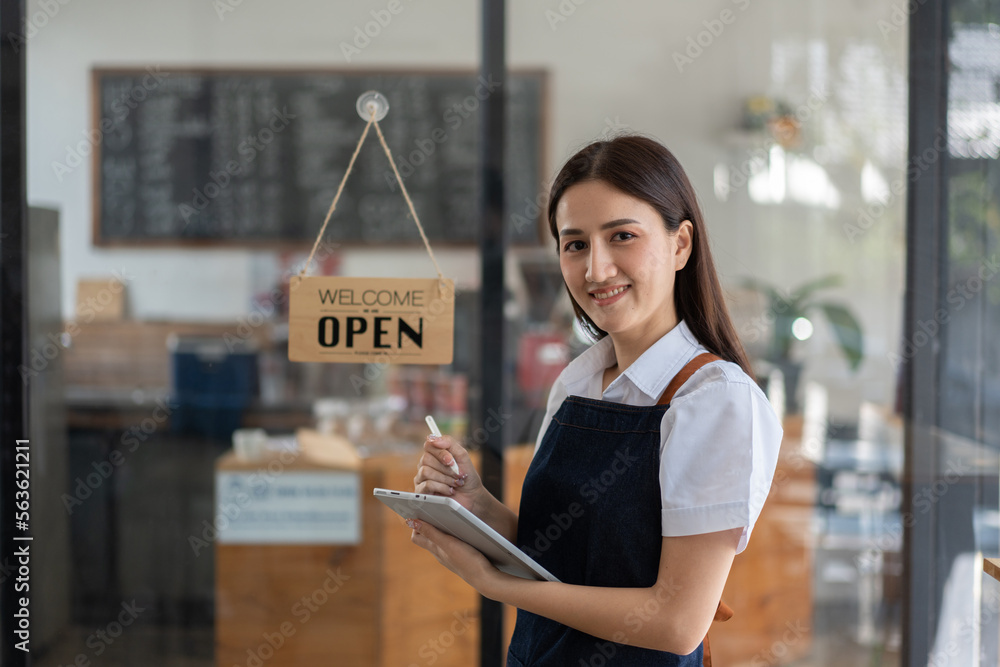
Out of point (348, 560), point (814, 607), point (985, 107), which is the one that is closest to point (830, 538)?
point (814, 607)

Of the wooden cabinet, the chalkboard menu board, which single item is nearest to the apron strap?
the wooden cabinet

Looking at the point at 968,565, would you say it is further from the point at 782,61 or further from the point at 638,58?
the point at 638,58

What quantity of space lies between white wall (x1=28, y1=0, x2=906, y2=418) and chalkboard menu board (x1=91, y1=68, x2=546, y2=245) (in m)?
0.17

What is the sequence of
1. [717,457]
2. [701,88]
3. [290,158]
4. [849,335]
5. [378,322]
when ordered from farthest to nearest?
[290,158] < [701,88] < [849,335] < [378,322] < [717,457]

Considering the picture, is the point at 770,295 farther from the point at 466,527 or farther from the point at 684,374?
the point at 466,527

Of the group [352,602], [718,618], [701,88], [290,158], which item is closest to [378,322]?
[718,618]

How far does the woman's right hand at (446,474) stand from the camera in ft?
3.72

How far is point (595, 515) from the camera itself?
1.02m

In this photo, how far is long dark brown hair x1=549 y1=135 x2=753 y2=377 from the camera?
40.3 inches

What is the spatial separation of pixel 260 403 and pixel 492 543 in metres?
1.88

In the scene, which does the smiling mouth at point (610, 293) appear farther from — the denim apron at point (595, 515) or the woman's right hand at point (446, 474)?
the woman's right hand at point (446, 474)

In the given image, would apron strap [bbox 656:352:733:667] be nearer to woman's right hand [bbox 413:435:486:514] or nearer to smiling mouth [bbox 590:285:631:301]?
smiling mouth [bbox 590:285:631:301]

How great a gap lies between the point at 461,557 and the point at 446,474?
5.2 inches

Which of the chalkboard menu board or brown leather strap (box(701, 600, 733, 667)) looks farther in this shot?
the chalkboard menu board
